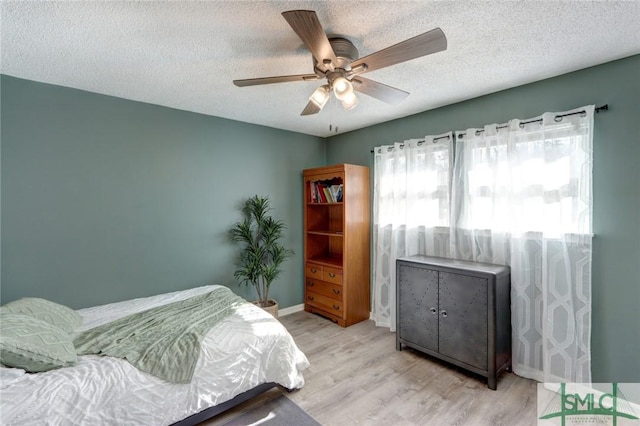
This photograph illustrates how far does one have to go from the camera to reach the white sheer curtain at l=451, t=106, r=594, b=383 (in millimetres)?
2170

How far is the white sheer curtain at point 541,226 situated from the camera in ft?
7.12

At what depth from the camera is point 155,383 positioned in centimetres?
166

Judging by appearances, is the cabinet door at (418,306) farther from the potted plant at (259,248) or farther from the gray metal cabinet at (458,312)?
the potted plant at (259,248)

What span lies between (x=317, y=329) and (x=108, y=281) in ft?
7.21

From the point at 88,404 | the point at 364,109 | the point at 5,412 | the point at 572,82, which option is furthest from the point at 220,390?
the point at 572,82

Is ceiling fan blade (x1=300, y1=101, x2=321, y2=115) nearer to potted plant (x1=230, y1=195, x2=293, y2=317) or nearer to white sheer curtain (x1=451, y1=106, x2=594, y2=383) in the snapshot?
white sheer curtain (x1=451, y1=106, x2=594, y2=383)

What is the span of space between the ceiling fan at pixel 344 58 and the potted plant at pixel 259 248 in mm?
1856

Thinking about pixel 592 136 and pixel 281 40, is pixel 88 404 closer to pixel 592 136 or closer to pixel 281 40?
pixel 281 40

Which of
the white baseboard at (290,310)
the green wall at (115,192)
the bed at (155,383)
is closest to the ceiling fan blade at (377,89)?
the bed at (155,383)

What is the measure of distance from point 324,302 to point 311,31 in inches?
123

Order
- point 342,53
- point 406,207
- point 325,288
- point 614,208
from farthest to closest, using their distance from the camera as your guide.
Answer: point 325,288
point 406,207
point 614,208
point 342,53

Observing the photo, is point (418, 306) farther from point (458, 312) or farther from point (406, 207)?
point (406, 207)

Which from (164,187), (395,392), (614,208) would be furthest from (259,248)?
(614,208)

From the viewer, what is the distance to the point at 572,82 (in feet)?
7.45
